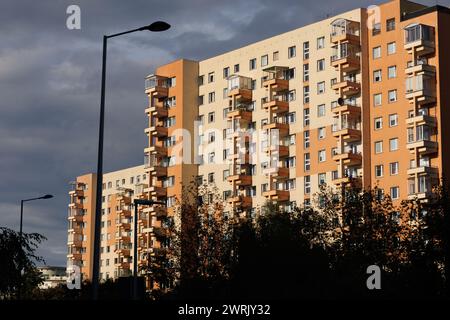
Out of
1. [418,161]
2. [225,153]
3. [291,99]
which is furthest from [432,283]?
[225,153]

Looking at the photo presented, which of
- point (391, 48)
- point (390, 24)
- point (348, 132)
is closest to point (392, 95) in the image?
point (391, 48)

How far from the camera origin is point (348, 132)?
9775 centimetres

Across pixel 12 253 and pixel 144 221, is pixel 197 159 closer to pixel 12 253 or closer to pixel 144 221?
pixel 144 221

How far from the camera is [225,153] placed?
11550cm

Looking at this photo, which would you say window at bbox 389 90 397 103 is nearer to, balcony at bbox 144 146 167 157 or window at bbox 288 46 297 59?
window at bbox 288 46 297 59

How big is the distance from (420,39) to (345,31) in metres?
9.90

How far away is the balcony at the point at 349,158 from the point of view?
9731cm

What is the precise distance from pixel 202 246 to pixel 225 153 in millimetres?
34424

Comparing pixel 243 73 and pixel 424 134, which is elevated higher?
pixel 243 73

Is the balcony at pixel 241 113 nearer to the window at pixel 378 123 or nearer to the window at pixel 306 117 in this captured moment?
the window at pixel 306 117

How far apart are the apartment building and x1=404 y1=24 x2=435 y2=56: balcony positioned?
4.7 inches

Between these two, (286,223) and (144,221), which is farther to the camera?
(144,221)
